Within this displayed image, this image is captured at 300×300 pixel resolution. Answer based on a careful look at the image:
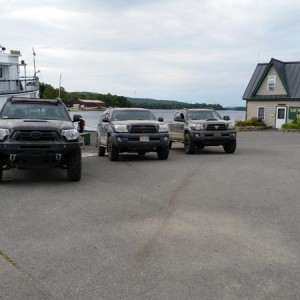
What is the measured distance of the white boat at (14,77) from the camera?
93.1 ft

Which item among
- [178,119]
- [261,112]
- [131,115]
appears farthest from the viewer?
[261,112]

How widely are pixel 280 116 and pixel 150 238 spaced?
118ft

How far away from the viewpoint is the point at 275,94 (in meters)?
39.3

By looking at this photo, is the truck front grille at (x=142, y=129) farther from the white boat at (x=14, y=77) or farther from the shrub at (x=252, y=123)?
the shrub at (x=252, y=123)

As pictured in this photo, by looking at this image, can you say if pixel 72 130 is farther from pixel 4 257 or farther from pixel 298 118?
pixel 298 118

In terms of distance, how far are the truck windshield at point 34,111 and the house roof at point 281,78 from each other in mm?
30555

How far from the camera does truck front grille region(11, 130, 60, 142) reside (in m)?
9.26

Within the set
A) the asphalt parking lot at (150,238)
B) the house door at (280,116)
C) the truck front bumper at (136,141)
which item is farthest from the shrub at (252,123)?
the asphalt parking lot at (150,238)

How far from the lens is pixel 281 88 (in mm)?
39156

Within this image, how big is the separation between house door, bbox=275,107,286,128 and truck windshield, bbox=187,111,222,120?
2267cm

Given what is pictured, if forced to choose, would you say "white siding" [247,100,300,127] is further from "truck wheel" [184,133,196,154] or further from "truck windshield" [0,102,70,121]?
"truck windshield" [0,102,70,121]

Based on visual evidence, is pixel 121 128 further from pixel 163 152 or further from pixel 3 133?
pixel 3 133

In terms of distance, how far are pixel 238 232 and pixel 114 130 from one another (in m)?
8.81

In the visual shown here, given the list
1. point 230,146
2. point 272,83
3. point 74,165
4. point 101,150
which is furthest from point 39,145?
point 272,83
